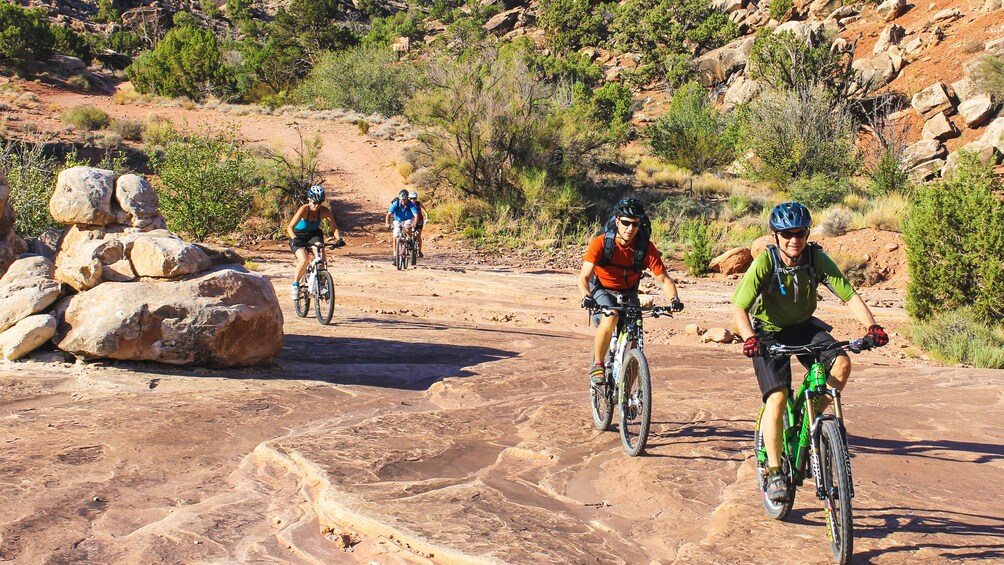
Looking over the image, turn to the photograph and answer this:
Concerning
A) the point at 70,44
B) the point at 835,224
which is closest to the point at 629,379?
the point at 835,224

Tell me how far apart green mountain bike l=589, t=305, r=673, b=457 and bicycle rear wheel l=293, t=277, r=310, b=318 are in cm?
639

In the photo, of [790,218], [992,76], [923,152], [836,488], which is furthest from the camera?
[992,76]

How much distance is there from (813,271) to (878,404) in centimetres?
353

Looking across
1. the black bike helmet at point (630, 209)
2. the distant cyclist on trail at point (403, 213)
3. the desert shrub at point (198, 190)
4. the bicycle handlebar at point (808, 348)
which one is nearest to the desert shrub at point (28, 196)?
the desert shrub at point (198, 190)

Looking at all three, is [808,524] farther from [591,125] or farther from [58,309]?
[591,125]

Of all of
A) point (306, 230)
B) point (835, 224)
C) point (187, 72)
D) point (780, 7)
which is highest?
point (780, 7)

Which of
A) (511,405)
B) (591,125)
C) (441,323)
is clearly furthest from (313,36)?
(511,405)

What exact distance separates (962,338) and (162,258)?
981 cm

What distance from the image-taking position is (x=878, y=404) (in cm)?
737

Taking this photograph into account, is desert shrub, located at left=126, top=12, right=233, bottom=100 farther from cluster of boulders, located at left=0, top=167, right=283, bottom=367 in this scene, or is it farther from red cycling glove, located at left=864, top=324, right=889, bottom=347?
red cycling glove, located at left=864, top=324, right=889, bottom=347

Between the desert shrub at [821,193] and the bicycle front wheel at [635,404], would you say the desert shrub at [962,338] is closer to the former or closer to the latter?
the bicycle front wheel at [635,404]

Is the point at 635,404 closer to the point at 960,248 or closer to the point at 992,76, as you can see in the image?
the point at 960,248

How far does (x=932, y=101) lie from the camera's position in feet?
115

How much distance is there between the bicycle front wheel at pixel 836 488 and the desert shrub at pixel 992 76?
35212 millimetres
